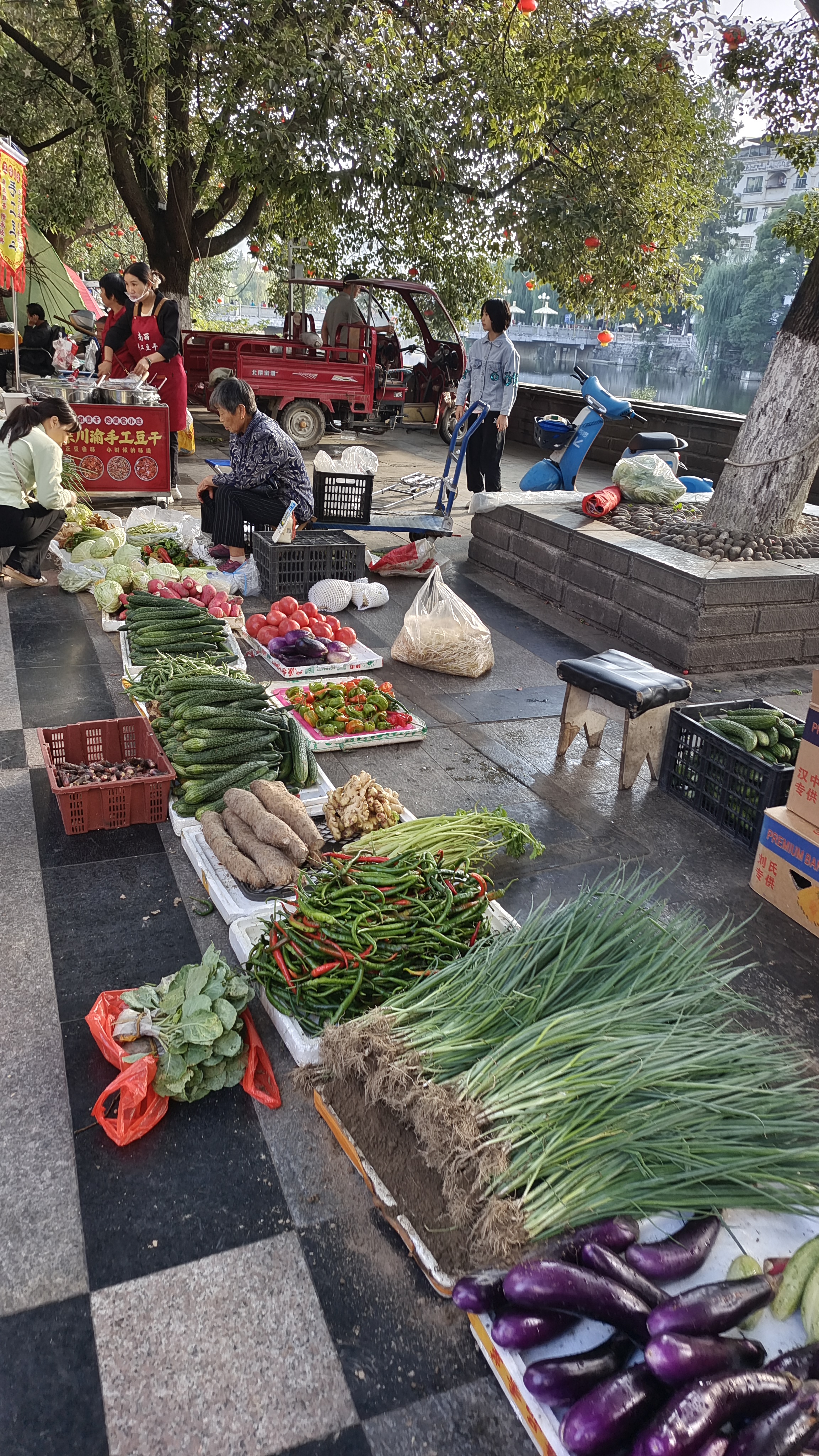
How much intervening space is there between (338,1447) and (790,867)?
8.68 feet

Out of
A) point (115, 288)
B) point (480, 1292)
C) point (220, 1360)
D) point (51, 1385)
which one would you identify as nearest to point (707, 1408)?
point (480, 1292)

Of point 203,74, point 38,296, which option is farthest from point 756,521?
point 38,296

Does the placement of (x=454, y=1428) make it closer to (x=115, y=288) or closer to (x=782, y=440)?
(x=782, y=440)

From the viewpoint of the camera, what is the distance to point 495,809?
14.1 feet

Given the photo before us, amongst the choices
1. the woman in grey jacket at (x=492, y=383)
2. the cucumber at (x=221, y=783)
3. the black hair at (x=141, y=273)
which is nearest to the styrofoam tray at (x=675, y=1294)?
the cucumber at (x=221, y=783)

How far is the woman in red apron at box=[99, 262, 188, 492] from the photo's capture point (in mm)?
9102

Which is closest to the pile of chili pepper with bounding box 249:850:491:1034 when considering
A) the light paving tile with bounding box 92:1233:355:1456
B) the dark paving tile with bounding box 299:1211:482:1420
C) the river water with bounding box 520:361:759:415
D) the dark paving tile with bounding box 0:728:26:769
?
the dark paving tile with bounding box 299:1211:482:1420

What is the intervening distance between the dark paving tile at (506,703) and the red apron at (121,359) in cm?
576

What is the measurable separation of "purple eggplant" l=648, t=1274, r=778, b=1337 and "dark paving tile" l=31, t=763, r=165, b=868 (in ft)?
8.61

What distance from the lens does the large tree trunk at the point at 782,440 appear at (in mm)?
7191

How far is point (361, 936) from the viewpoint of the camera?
280cm

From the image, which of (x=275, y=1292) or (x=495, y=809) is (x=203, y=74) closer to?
(x=495, y=809)

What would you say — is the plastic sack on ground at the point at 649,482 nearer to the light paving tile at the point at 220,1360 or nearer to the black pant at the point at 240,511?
the black pant at the point at 240,511

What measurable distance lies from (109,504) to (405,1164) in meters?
8.60
